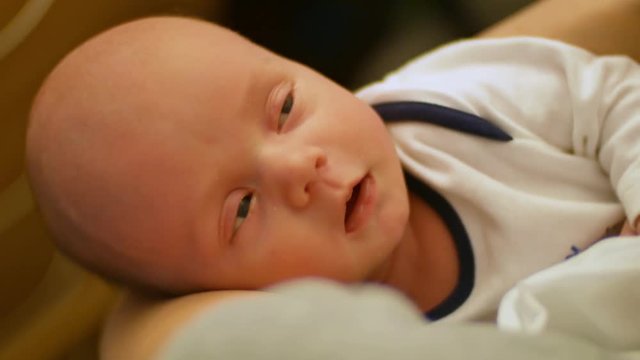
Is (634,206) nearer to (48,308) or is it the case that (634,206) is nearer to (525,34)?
(525,34)

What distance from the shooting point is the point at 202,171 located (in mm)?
691

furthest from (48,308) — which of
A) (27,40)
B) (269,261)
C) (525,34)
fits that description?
(525,34)

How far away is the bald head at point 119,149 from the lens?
27.0 inches

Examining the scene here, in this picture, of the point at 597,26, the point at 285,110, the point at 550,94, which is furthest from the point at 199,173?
the point at 597,26

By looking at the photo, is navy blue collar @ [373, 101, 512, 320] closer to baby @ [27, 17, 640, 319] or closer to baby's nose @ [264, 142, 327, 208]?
baby @ [27, 17, 640, 319]

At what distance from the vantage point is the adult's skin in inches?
26.0

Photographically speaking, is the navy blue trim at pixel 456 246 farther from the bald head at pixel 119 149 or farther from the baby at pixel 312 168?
the bald head at pixel 119 149

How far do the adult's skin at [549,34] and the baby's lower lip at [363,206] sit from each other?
13 centimetres

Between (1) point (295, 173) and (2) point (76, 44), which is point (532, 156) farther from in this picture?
(2) point (76, 44)

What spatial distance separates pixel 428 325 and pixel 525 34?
63 cm

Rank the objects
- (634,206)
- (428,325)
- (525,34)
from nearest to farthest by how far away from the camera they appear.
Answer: (428,325), (634,206), (525,34)

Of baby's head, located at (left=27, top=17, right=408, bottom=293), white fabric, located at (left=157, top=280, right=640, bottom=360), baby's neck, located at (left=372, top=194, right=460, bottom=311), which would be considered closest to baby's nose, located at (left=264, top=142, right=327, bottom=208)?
baby's head, located at (left=27, top=17, right=408, bottom=293)

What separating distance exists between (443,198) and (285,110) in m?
0.19

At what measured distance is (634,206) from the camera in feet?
2.29
